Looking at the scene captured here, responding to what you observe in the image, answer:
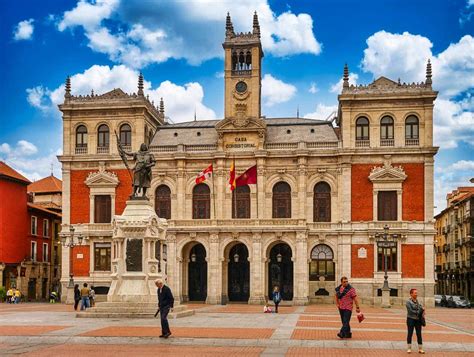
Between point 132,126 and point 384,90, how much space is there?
2183 centimetres

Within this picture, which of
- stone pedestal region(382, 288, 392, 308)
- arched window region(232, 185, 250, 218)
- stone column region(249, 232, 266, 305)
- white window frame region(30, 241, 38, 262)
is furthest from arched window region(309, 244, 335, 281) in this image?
white window frame region(30, 241, 38, 262)

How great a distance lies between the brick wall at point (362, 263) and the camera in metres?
58.4

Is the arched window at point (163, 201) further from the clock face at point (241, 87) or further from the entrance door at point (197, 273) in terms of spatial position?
the clock face at point (241, 87)

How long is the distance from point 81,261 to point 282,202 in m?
18.2

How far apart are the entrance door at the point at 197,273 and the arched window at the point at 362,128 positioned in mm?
16510

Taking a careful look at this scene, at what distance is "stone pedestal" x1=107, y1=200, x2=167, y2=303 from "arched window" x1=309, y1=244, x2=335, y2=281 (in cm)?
2670

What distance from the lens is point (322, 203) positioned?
59938 millimetres

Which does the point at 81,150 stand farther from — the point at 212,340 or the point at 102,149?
the point at 212,340

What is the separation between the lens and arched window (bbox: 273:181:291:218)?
60219 millimetres

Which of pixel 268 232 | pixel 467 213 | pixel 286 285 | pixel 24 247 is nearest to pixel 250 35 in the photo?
pixel 268 232

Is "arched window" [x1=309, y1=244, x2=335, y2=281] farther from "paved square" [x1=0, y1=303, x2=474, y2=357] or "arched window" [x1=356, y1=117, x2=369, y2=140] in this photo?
"paved square" [x1=0, y1=303, x2=474, y2=357]

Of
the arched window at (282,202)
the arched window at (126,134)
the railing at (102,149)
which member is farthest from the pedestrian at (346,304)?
the railing at (102,149)

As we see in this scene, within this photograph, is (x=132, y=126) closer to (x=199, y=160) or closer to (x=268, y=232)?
(x=199, y=160)

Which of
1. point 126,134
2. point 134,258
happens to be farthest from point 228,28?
point 134,258
